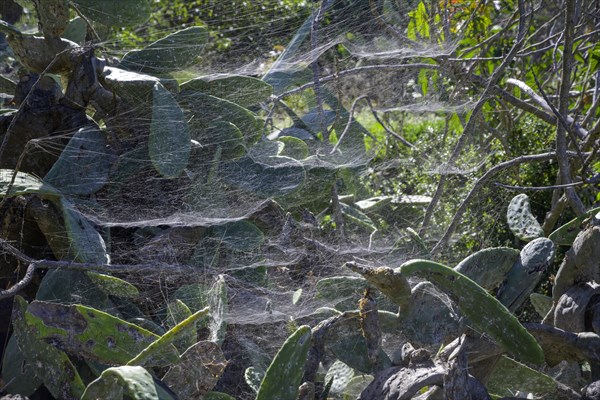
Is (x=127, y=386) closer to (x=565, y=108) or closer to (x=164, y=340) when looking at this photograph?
(x=164, y=340)

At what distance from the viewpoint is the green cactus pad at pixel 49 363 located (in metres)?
2.07

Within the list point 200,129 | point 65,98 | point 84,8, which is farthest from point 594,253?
point 84,8

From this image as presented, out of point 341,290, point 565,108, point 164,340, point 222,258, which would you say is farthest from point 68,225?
point 565,108

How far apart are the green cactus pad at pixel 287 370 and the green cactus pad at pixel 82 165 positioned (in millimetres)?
1306

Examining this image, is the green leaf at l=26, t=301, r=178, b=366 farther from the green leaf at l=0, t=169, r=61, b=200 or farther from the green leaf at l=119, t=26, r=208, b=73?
the green leaf at l=119, t=26, r=208, b=73

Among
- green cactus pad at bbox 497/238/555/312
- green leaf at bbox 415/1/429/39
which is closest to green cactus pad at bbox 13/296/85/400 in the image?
green cactus pad at bbox 497/238/555/312

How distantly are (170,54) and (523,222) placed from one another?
158 centimetres

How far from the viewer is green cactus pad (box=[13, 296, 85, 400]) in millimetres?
2072

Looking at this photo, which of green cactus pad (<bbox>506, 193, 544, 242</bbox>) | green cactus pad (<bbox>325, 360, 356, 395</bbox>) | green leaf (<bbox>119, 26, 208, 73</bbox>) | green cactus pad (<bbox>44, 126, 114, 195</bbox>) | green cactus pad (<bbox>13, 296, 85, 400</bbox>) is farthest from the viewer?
green leaf (<bbox>119, 26, 208, 73</bbox>)

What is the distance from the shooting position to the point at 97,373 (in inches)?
88.3

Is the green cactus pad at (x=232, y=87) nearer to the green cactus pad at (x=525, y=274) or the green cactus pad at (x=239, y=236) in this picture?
the green cactus pad at (x=239, y=236)

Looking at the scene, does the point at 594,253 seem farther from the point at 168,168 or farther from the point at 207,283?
the point at 168,168

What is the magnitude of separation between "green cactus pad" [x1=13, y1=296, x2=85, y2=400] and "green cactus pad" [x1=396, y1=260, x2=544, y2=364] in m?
0.92

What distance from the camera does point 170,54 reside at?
322cm
